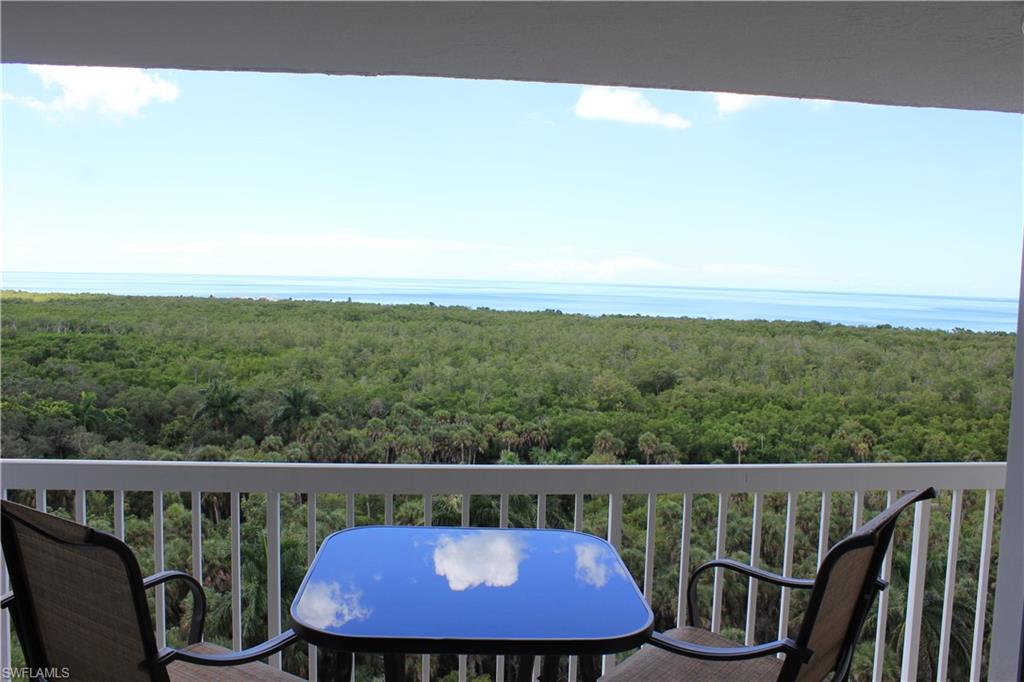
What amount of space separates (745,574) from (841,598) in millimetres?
402

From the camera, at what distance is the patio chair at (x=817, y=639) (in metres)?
1.51

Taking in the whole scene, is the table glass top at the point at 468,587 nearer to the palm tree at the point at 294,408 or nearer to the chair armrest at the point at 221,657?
the chair armrest at the point at 221,657

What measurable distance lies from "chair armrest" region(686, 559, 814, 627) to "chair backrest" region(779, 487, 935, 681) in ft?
0.48

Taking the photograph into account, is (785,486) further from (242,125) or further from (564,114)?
(242,125)

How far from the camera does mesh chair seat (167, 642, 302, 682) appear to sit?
1.77m

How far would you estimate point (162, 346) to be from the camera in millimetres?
8094

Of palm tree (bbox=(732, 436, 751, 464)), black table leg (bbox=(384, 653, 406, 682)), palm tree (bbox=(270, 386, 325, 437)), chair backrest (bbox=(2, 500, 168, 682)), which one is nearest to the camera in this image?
chair backrest (bbox=(2, 500, 168, 682))

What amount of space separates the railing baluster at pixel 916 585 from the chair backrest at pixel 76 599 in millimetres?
2562

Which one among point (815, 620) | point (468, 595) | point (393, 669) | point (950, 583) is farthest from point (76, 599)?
point (950, 583)

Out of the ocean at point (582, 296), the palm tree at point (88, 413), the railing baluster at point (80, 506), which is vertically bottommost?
the palm tree at point (88, 413)

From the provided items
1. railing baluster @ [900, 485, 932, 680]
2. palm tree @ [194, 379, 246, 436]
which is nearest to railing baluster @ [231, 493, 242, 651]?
railing baluster @ [900, 485, 932, 680]

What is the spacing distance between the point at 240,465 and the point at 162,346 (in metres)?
6.65

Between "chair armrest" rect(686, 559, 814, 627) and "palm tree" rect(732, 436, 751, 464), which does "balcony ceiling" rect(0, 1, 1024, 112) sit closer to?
"chair armrest" rect(686, 559, 814, 627)

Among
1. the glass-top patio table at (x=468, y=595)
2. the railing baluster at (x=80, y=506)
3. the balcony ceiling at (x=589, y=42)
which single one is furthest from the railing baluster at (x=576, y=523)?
the railing baluster at (x=80, y=506)
